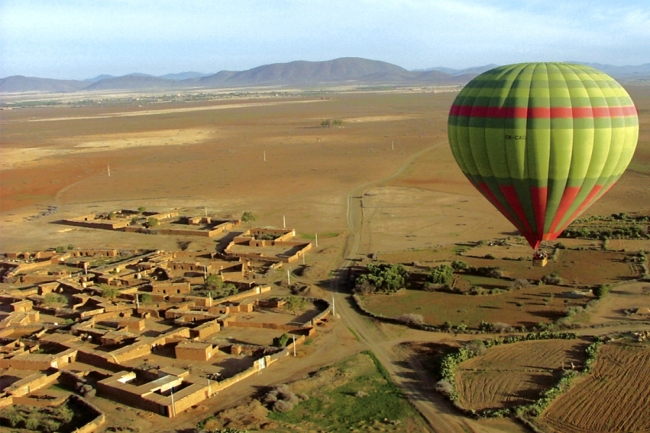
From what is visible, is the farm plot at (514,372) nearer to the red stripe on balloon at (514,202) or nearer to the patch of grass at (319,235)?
the red stripe on balloon at (514,202)

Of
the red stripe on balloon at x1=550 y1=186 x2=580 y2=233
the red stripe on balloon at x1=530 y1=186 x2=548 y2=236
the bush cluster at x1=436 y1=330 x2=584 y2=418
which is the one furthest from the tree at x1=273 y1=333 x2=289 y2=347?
the red stripe on balloon at x1=550 y1=186 x2=580 y2=233

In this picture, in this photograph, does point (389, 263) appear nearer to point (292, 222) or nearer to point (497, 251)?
point (497, 251)

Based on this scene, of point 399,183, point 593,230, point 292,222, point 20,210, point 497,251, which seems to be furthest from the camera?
point 399,183

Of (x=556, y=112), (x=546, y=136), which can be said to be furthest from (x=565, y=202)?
(x=556, y=112)

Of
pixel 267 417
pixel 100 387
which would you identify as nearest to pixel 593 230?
pixel 267 417

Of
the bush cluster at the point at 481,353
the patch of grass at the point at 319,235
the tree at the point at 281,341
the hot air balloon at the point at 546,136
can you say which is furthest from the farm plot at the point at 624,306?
the patch of grass at the point at 319,235

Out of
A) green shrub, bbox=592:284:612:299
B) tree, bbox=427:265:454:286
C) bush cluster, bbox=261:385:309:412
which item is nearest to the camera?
bush cluster, bbox=261:385:309:412

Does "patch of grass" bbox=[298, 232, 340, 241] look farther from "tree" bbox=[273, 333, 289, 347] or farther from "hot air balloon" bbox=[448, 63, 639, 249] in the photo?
"tree" bbox=[273, 333, 289, 347]

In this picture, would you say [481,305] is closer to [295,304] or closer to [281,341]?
[295,304]
